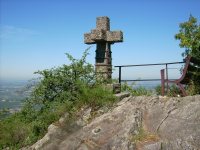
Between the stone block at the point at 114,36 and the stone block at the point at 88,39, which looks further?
the stone block at the point at 88,39

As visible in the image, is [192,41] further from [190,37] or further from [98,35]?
[98,35]

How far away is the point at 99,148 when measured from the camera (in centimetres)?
590

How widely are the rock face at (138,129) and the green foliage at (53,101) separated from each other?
552mm

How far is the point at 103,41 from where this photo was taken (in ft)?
34.5

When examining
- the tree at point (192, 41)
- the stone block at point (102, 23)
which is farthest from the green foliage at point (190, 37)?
the stone block at point (102, 23)

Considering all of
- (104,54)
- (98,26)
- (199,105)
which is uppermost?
(98,26)

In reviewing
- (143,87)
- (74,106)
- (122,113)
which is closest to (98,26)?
(143,87)

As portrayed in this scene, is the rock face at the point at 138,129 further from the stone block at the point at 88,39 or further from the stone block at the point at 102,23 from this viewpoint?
the stone block at the point at 102,23

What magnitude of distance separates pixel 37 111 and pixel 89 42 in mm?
3529

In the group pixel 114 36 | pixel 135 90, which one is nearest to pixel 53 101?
pixel 135 90

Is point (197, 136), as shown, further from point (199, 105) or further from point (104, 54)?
point (104, 54)

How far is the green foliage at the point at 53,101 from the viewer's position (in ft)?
24.5

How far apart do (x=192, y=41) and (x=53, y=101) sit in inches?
209

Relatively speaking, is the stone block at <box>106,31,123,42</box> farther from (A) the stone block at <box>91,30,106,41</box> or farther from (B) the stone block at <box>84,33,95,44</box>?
(B) the stone block at <box>84,33,95,44</box>
